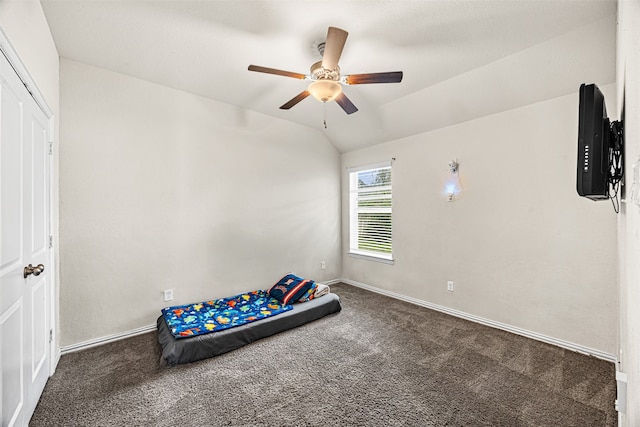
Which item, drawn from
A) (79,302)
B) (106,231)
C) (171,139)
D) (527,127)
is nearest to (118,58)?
(171,139)

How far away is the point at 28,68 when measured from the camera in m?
1.68

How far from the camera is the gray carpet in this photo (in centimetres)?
178

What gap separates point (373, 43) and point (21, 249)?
2.82 m

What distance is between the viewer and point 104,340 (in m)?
2.77

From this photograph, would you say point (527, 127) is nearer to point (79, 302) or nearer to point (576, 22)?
point (576, 22)

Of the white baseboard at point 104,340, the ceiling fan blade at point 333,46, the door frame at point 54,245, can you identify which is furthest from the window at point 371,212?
the door frame at point 54,245

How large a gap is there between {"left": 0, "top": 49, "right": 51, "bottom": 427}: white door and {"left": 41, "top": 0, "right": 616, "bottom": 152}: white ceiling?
0.94 metres

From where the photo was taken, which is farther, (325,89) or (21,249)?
(325,89)

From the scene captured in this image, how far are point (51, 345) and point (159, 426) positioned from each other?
1281 millimetres

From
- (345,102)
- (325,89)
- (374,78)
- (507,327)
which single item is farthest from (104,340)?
(507,327)

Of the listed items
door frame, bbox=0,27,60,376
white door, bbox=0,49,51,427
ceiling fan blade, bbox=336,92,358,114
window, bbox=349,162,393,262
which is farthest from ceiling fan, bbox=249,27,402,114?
window, bbox=349,162,393,262

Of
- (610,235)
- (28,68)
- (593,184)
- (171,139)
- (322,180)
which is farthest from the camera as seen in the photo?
(322,180)

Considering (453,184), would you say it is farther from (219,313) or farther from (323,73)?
(219,313)

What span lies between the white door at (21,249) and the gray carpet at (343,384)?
1.29ft
